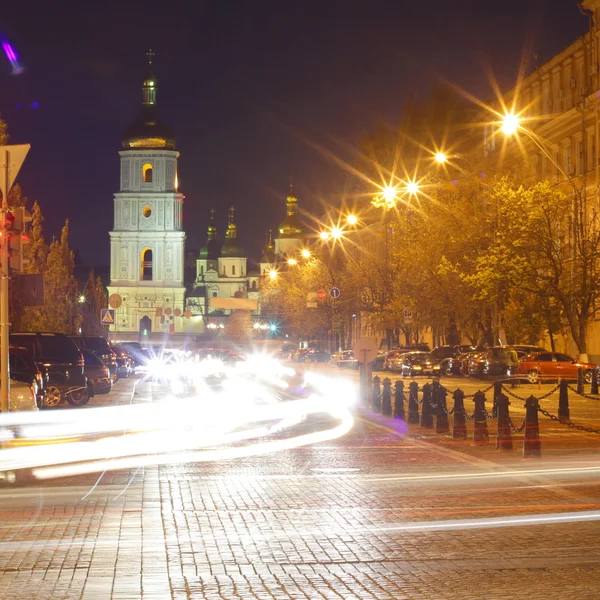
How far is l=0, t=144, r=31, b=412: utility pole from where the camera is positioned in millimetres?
18188

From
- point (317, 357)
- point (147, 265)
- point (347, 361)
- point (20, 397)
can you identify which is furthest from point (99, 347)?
point (147, 265)

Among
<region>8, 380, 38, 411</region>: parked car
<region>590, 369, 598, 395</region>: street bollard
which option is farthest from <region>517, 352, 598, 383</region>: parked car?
<region>8, 380, 38, 411</region>: parked car

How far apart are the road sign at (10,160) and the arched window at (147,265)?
540ft

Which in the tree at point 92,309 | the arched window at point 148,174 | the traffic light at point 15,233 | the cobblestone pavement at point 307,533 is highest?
the arched window at point 148,174

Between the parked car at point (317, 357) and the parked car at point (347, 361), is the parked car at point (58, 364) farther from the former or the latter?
the parked car at point (317, 357)

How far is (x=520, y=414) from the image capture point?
27.8m

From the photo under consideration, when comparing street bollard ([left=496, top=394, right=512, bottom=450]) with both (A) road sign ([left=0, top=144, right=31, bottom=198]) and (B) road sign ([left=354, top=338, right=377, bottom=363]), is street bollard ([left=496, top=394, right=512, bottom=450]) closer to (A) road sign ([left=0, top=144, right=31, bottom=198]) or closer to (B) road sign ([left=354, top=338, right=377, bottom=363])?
(A) road sign ([left=0, top=144, right=31, bottom=198])

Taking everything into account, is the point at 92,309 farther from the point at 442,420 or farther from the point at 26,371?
the point at 442,420

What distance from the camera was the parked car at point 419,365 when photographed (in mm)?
56906

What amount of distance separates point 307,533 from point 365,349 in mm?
23354

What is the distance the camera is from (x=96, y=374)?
36688 millimetres

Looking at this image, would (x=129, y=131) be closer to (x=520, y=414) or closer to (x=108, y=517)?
(x=520, y=414)

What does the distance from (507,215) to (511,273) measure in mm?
2538

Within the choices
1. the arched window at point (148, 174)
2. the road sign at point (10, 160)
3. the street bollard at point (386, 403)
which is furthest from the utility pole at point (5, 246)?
the arched window at point (148, 174)
